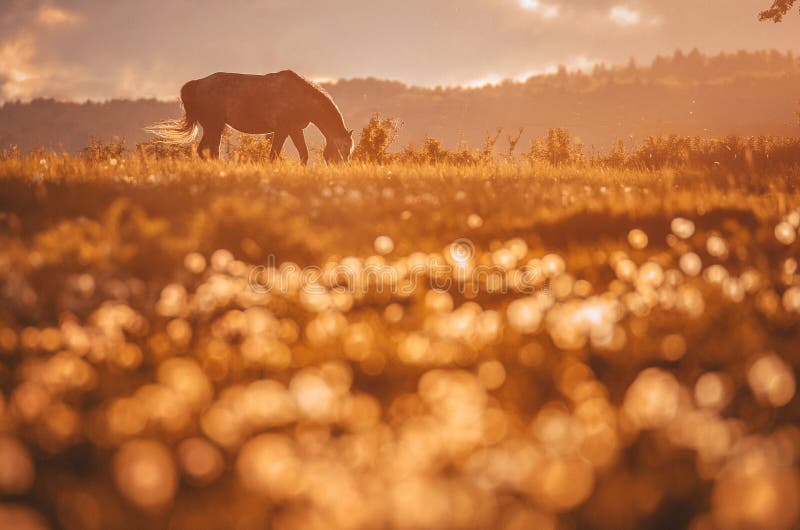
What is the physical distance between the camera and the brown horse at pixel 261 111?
57.3 feet

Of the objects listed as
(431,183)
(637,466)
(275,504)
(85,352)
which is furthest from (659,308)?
(431,183)

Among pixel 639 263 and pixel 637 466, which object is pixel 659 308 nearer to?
pixel 639 263

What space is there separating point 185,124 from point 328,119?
4.30 metres

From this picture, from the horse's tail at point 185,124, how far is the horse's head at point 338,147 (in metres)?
4.06

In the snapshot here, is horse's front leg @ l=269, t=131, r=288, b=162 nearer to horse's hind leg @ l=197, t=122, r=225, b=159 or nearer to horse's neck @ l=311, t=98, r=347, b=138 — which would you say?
horse's neck @ l=311, t=98, r=347, b=138

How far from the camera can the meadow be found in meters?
2.01

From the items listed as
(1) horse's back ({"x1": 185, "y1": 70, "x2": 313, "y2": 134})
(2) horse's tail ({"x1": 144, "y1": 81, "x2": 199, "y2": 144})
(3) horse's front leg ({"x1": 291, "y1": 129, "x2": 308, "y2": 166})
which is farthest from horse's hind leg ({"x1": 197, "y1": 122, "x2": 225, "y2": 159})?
(3) horse's front leg ({"x1": 291, "y1": 129, "x2": 308, "y2": 166})

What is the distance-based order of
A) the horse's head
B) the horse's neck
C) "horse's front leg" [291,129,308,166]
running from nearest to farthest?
the horse's head
"horse's front leg" [291,129,308,166]
the horse's neck

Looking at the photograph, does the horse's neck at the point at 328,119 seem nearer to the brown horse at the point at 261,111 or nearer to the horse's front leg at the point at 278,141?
the brown horse at the point at 261,111

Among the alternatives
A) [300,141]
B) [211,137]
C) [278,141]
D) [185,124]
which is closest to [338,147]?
[300,141]

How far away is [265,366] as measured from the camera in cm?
335

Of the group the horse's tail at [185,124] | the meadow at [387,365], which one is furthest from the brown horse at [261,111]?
the meadow at [387,365]

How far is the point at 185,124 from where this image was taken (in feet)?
60.2

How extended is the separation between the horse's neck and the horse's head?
190 millimetres
